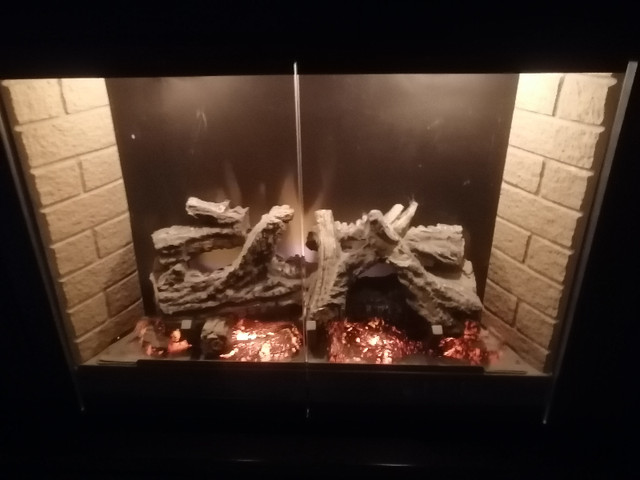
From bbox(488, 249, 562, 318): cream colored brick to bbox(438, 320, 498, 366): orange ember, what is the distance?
0.12m

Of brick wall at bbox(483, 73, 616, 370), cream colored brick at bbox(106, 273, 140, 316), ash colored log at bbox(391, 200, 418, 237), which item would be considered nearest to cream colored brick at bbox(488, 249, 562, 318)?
brick wall at bbox(483, 73, 616, 370)

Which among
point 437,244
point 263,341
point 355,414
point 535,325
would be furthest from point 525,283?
point 263,341

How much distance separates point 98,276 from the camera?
1.19 meters

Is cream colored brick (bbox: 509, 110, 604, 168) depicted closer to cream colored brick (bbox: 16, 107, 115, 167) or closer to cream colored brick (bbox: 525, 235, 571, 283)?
cream colored brick (bbox: 525, 235, 571, 283)

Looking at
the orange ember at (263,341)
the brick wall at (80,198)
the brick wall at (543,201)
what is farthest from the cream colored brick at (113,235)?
the brick wall at (543,201)

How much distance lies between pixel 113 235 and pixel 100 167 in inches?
6.4

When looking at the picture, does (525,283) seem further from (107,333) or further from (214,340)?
(107,333)

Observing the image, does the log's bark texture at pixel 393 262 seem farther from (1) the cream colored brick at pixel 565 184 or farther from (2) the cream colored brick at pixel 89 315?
(2) the cream colored brick at pixel 89 315

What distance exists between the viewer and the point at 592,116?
93 centimetres

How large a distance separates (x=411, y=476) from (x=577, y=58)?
2.72 ft

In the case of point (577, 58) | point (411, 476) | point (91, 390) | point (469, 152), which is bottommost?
point (411, 476)

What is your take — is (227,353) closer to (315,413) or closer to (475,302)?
(315,413)

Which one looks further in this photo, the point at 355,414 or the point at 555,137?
the point at 355,414

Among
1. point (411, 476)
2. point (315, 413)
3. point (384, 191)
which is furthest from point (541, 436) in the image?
point (384, 191)
